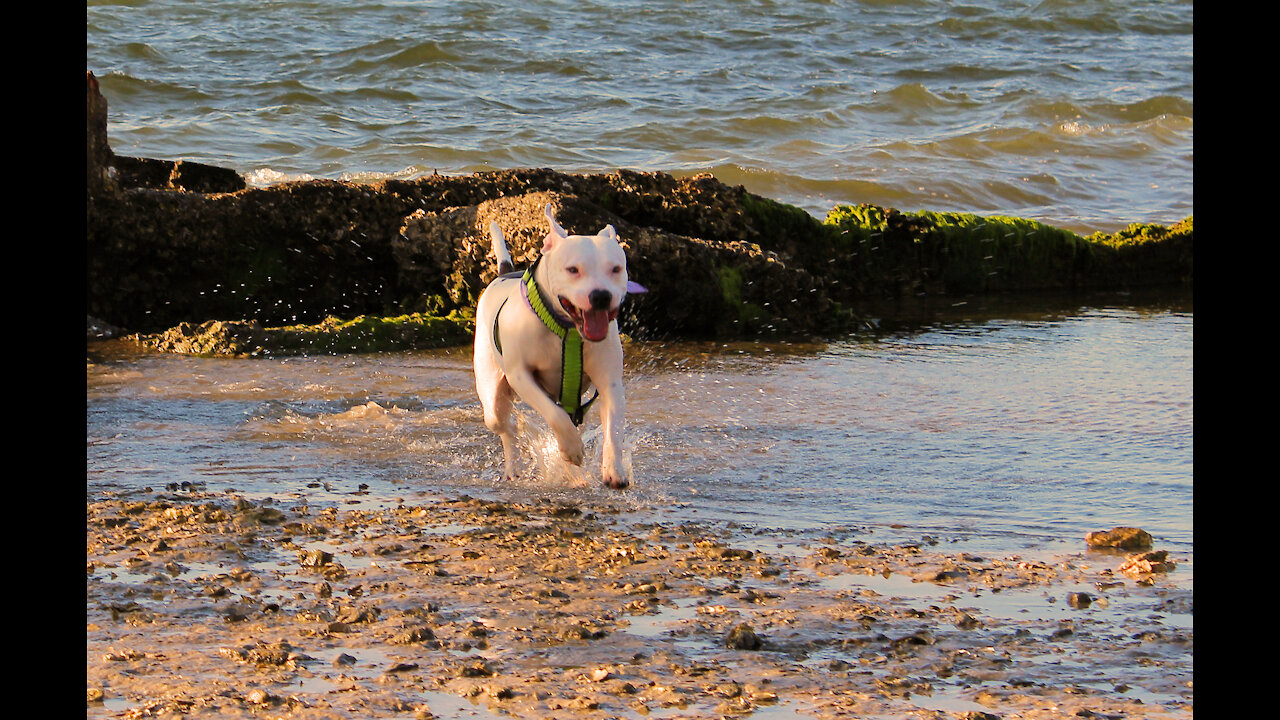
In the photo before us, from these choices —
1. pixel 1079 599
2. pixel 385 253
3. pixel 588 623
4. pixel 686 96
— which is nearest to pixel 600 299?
pixel 588 623

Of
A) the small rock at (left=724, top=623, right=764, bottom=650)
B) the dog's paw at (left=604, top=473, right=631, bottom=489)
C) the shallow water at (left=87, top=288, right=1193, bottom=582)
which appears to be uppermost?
the small rock at (left=724, top=623, right=764, bottom=650)

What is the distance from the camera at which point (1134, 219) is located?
15.8 metres

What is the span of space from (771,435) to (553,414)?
161 centimetres

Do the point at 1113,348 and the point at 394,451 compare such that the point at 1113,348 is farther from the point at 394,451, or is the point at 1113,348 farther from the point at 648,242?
the point at 394,451

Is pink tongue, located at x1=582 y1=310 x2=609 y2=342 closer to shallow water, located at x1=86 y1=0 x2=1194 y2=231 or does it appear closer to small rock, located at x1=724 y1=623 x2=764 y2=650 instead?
small rock, located at x1=724 y1=623 x2=764 y2=650

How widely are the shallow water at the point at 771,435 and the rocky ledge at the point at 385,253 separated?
0.38 m

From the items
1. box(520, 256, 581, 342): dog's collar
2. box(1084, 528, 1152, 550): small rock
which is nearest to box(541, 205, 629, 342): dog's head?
box(520, 256, 581, 342): dog's collar

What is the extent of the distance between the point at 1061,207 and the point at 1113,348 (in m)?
7.75

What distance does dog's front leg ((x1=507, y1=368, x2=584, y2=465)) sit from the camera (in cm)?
558

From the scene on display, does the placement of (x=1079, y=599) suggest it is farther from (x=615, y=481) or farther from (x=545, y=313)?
(x=545, y=313)

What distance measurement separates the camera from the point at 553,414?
5586 mm

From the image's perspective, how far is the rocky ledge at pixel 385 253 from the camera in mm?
9500

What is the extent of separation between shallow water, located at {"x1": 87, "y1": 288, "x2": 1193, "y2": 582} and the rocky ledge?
38 cm

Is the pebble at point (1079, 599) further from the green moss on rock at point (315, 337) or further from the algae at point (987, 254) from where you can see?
the algae at point (987, 254)
